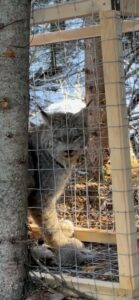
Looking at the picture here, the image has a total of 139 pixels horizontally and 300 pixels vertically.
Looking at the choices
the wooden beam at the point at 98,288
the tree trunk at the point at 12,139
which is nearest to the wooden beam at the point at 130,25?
the tree trunk at the point at 12,139

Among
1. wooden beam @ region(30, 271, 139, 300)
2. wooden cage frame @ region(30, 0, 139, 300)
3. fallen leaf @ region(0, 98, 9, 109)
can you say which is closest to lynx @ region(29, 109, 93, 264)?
wooden beam @ region(30, 271, 139, 300)

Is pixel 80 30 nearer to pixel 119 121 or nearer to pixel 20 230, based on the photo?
pixel 119 121

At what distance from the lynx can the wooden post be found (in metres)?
0.90

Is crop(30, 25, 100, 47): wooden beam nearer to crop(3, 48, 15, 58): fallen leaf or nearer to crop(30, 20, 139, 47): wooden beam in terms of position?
crop(30, 20, 139, 47): wooden beam

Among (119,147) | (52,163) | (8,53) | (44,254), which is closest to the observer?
(8,53)

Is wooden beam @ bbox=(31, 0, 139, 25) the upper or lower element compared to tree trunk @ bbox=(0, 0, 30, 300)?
upper

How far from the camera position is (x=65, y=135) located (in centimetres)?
363

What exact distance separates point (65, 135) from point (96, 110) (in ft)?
2.24

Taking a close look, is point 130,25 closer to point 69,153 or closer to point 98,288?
point 69,153

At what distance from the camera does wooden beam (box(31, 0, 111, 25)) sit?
273 cm

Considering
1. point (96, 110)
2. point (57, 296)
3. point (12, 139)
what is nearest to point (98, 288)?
point (57, 296)

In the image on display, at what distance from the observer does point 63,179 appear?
390 centimetres

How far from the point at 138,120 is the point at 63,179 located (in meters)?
1.99

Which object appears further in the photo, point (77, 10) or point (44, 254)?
point (44, 254)
